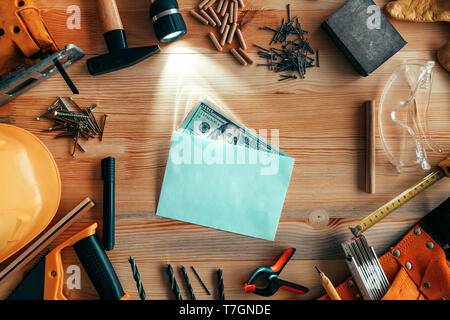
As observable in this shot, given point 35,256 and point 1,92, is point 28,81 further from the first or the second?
point 35,256

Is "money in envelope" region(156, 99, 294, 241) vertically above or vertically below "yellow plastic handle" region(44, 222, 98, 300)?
above

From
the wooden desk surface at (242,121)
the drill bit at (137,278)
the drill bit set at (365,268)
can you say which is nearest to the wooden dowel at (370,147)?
the wooden desk surface at (242,121)

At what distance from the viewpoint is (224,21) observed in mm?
→ 974

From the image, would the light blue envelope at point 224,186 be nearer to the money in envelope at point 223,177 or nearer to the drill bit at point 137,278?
the money in envelope at point 223,177

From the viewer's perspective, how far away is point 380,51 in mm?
955

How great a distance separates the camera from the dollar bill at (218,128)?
0.99 meters

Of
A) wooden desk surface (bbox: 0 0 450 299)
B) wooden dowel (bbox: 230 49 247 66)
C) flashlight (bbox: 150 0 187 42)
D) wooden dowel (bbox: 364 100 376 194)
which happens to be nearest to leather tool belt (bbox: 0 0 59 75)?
wooden desk surface (bbox: 0 0 450 299)

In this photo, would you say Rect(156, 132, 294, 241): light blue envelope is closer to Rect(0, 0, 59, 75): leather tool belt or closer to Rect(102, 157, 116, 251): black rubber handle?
Rect(102, 157, 116, 251): black rubber handle

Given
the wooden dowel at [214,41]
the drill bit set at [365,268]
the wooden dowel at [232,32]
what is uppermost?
the wooden dowel at [232,32]

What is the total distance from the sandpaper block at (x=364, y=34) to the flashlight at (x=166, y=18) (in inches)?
16.6

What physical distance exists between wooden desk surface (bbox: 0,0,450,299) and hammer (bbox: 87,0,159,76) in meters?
0.03

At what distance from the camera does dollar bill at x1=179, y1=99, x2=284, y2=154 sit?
3.23 feet

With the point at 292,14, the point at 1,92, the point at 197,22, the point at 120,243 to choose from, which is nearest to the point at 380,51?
the point at 292,14

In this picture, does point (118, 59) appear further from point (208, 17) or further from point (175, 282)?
point (175, 282)
